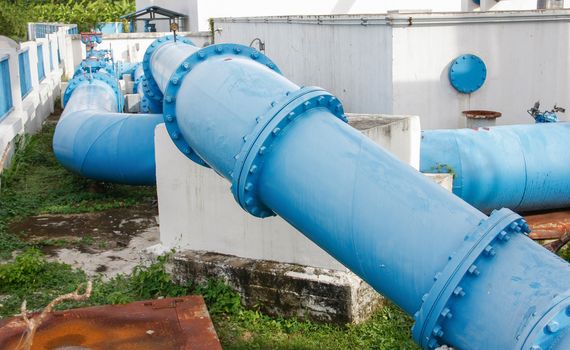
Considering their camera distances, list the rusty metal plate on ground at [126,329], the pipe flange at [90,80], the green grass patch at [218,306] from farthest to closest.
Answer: the pipe flange at [90,80] → the green grass patch at [218,306] → the rusty metal plate on ground at [126,329]

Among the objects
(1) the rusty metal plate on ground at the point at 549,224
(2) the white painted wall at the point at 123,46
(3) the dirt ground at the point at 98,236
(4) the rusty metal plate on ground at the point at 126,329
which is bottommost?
(1) the rusty metal plate on ground at the point at 549,224

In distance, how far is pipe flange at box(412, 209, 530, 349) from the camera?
2.06 m

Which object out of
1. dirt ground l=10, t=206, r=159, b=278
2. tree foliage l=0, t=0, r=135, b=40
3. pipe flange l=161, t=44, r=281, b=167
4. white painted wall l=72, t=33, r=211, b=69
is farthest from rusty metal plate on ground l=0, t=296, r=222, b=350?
tree foliage l=0, t=0, r=135, b=40

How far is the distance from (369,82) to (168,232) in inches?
162

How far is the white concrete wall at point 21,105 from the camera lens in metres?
9.11

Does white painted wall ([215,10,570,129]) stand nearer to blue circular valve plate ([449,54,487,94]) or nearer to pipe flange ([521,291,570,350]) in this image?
blue circular valve plate ([449,54,487,94])

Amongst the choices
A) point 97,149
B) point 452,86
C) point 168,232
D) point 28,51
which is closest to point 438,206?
point 168,232

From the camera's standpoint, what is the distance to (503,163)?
650cm

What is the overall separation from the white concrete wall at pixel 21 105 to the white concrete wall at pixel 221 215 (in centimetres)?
328

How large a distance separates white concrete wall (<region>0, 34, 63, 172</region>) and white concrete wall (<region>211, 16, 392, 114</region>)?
4.31 m

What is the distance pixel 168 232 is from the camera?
5.12 m

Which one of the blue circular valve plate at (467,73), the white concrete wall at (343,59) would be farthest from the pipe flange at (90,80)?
the blue circular valve plate at (467,73)

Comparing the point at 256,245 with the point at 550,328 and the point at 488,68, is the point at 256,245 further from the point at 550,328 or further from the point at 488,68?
the point at 488,68

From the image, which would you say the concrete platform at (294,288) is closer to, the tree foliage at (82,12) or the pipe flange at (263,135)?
the pipe flange at (263,135)
